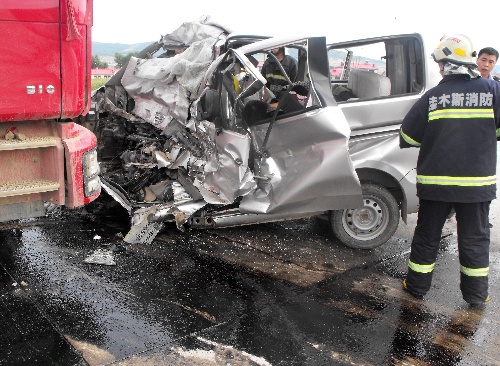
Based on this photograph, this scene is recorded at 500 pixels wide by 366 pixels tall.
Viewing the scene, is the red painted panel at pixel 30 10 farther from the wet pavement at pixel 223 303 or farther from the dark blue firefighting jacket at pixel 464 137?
the dark blue firefighting jacket at pixel 464 137

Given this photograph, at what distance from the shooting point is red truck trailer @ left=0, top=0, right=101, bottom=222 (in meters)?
2.91

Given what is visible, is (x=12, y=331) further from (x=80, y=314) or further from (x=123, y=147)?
(x=123, y=147)

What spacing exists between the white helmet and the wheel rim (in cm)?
161

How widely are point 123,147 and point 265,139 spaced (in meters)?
2.19

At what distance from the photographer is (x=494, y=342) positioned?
3410mm

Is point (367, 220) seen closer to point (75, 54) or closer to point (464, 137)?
point (464, 137)

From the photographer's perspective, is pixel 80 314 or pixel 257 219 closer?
pixel 80 314

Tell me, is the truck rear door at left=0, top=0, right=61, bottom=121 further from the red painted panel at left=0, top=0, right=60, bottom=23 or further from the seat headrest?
the seat headrest

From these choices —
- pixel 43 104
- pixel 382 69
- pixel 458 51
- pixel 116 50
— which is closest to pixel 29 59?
pixel 43 104

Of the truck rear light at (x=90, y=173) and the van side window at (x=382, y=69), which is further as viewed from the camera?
the van side window at (x=382, y=69)

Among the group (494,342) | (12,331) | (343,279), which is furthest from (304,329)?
(12,331)

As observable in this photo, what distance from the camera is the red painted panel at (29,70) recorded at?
2.88 m

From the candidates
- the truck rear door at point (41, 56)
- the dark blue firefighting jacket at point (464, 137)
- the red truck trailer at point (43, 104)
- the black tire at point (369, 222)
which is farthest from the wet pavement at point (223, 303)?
the truck rear door at point (41, 56)

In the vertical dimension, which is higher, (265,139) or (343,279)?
(265,139)
